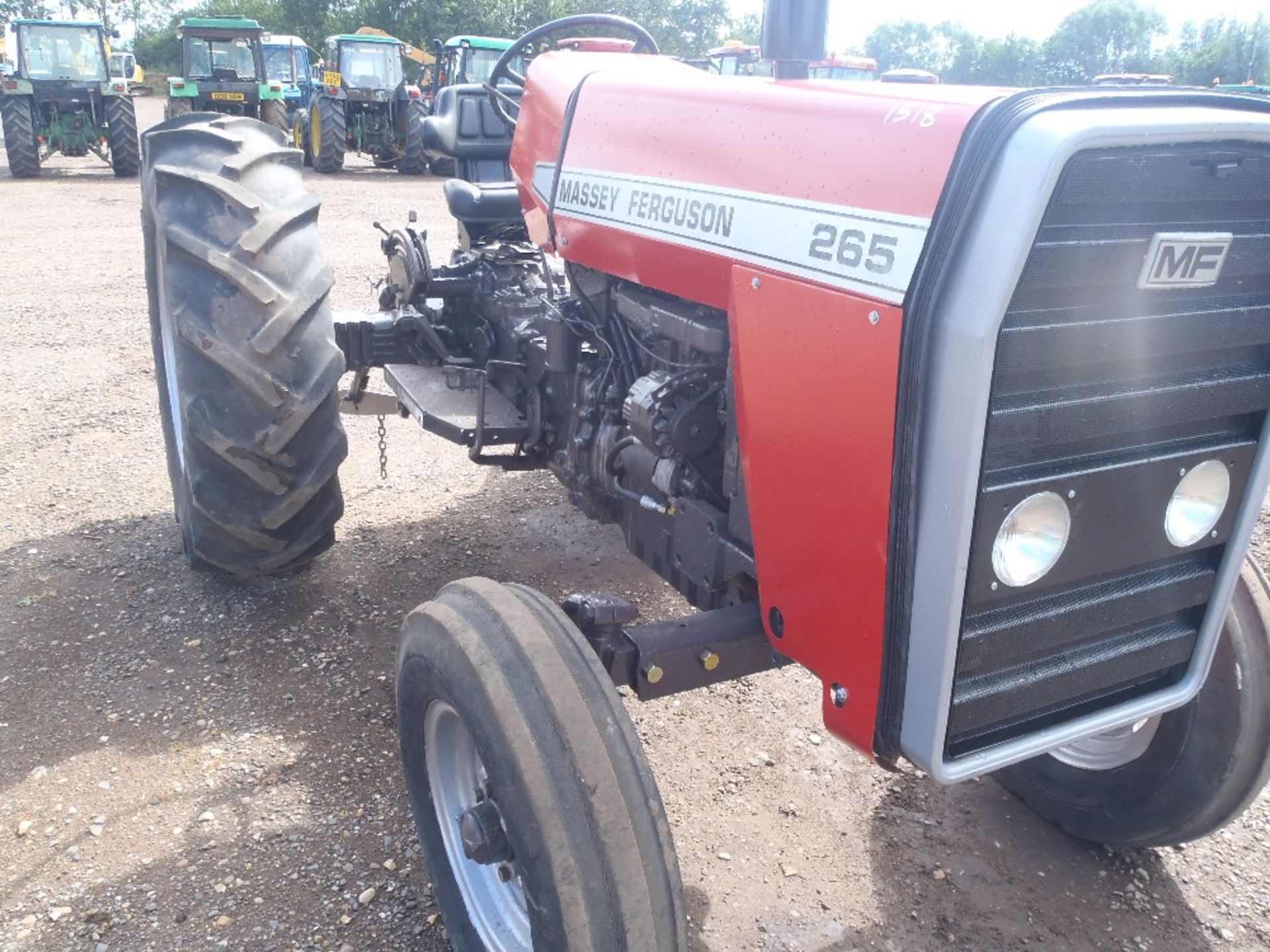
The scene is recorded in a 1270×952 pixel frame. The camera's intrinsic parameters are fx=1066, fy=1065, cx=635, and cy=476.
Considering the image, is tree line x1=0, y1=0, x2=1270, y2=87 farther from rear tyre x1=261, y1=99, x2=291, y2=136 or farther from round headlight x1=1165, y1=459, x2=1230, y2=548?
round headlight x1=1165, y1=459, x2=1230, y2=548

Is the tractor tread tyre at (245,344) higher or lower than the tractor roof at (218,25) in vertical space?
lower

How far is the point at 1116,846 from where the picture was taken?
8.39ft

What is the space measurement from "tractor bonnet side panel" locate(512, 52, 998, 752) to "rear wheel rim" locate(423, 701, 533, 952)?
2.26ft

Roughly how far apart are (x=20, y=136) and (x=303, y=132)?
172 inches

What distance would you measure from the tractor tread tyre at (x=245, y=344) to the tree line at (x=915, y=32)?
30.9m

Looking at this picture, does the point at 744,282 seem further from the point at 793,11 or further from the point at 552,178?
the point at 552,178

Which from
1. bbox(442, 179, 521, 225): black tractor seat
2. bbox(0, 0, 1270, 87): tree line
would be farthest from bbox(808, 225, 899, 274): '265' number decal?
bbox(0, 0, 1270, 87): tree line

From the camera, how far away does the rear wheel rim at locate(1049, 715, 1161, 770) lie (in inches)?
98.2

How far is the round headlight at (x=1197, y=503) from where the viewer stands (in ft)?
5.92

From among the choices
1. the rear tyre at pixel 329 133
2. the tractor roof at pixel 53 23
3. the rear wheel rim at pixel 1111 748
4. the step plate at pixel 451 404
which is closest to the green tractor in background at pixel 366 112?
the rear tyre at pixel 329 133

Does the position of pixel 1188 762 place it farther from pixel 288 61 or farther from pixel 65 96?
pixel 288 61

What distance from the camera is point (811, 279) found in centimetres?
170

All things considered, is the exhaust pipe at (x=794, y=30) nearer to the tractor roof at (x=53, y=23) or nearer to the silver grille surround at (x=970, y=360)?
the silver grille surround at (x=970, y=360)

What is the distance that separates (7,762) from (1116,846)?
277cm
